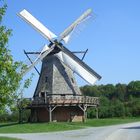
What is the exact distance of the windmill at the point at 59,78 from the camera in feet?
180

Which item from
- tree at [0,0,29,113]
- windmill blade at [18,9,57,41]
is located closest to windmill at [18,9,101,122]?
windmill blade at [18,9,57,41]

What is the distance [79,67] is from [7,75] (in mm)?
36156

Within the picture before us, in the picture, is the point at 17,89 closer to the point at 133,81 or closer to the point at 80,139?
the point at 80,139

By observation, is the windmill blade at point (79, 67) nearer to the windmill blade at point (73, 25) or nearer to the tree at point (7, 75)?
the windmill blade at point (73, 25)

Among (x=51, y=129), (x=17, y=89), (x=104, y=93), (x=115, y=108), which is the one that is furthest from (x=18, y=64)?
(x=104, y=93)

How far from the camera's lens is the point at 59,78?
56.7m

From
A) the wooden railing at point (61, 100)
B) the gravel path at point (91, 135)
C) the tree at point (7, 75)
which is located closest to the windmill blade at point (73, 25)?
the wooden railing at point (61, 100)

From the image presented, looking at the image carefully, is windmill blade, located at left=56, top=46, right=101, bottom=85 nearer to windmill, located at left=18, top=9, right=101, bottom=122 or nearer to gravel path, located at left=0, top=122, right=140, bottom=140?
windmill, located at left=18, top=9, right=101, bottom=122

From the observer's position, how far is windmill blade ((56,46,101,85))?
54.7 m

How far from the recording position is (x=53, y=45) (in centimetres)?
5538

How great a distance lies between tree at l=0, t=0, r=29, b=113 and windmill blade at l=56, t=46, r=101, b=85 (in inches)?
1373

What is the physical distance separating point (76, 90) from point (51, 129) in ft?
42.2

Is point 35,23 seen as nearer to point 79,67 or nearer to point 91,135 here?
point 79,67

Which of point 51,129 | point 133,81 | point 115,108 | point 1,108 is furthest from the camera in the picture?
point 133,81
